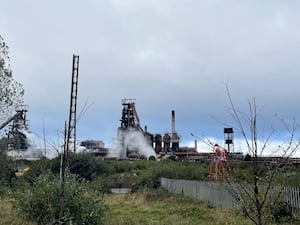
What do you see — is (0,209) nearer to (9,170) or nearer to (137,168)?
(9,170)

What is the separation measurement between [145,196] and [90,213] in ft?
42.5

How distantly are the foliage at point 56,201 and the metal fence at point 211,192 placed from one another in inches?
176

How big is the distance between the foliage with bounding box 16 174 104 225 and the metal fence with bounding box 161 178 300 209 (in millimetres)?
4482

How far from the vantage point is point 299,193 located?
12.6 m

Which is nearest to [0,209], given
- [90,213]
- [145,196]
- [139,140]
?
[90,213]

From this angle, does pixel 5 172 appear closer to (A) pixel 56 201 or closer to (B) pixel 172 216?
(B) pixel 172 216

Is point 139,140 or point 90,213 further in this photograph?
point 139,140

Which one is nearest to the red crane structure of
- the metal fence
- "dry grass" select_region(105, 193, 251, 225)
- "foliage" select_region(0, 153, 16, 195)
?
the metal fence

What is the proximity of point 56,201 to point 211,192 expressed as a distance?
34.3 ft

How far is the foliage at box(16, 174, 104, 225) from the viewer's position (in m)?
9.35

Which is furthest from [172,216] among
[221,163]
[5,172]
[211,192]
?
[5,172]

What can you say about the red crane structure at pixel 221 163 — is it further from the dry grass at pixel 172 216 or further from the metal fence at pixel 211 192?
the dry grass at pixel 172 216

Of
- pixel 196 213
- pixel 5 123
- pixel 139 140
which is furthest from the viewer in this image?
pixel 139 140

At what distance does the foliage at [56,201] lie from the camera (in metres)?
9.35
